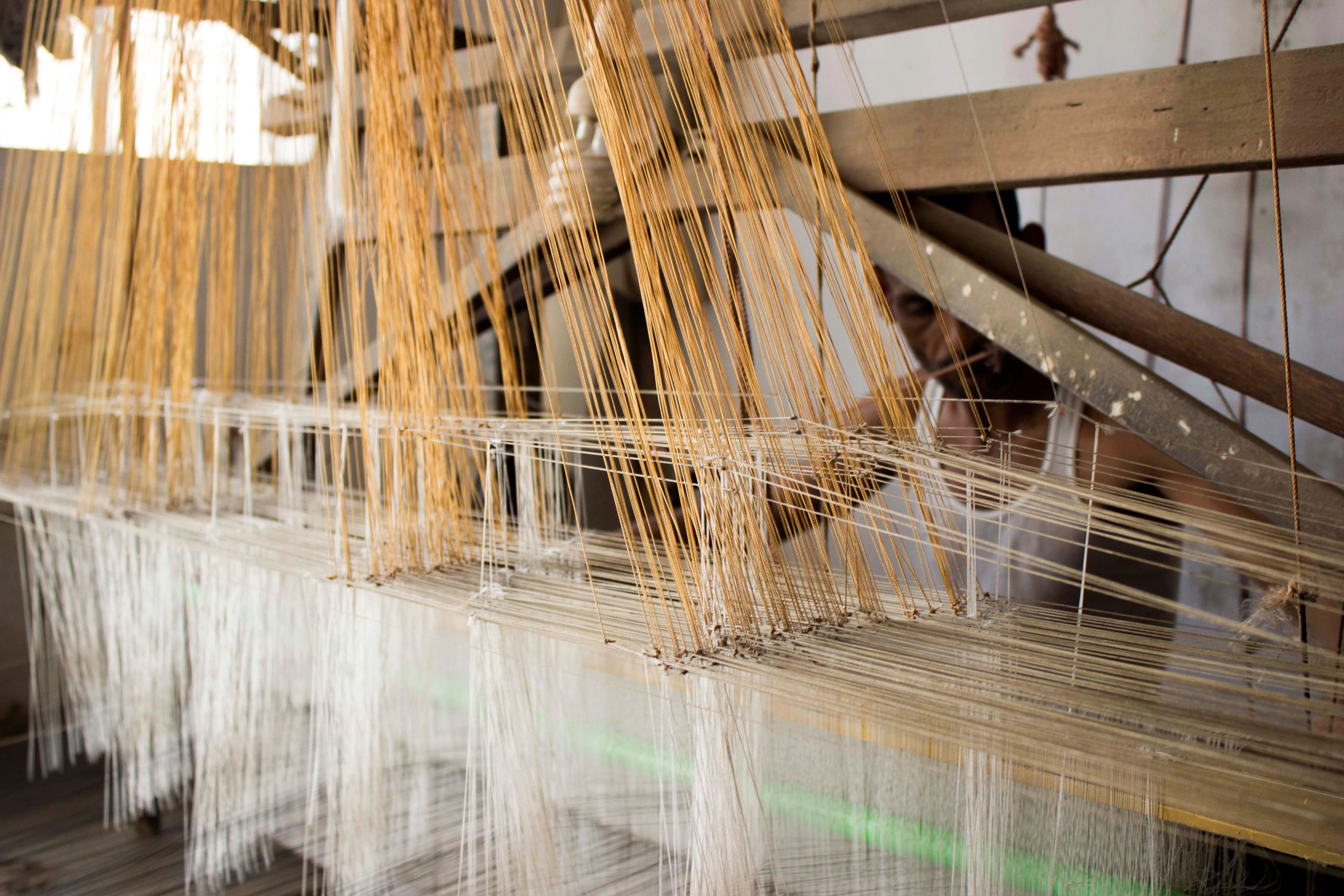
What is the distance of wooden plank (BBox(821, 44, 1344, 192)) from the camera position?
3.15ft

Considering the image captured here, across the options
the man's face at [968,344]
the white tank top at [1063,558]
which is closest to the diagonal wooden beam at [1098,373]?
the white tank top at [1063,558]

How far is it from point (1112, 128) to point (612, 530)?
1192mm

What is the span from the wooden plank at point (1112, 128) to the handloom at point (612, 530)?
6 centimetres

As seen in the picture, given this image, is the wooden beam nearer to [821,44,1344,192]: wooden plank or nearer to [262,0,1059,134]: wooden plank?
[262,0,1059,134]: wooden plank

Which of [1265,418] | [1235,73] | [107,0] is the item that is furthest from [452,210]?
[107,0]

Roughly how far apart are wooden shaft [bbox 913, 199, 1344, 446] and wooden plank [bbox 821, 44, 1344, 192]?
74 mm

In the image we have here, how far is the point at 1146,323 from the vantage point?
1.11 m

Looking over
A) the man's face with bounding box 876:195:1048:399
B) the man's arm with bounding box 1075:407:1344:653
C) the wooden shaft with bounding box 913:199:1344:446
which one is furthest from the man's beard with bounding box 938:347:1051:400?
the wooden shaft with bounding box 913:199:1344:446

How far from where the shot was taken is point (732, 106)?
0.85m

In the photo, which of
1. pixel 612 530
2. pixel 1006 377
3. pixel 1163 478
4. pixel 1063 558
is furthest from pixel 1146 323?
pixel 612 530

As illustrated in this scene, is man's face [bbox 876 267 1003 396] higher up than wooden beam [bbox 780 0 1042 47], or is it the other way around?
wooden beam [bbox 780 0 1042 47]

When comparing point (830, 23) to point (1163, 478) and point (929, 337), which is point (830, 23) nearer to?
point (929, 337)

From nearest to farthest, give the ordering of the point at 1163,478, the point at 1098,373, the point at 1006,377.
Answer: the point at 1098,373 → the point at 1163,478 → the point at 1006,377

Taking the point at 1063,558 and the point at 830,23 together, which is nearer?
the point at 830,23
